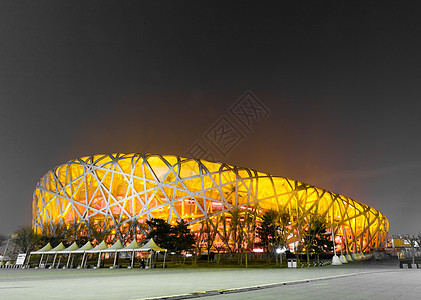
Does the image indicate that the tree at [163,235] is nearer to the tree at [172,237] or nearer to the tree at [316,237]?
the tree at [172,237]

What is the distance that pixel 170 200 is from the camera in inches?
2240

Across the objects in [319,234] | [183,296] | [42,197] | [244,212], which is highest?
[42,197]

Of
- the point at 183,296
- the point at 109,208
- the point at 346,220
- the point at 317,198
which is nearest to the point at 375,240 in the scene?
the point at 346,220

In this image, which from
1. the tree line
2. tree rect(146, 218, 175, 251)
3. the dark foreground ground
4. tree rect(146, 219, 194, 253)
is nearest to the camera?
the dark foreground ground

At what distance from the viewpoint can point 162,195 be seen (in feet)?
192

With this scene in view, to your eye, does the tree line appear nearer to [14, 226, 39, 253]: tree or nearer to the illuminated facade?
[14, 226, 39, 253]: tree

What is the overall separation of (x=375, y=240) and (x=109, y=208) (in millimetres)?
67998

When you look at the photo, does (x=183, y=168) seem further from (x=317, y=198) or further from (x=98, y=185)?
(x=317, y=198)

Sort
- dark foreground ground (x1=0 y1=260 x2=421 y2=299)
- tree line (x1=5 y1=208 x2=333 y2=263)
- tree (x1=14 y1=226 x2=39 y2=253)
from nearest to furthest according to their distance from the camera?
dark foreground ground (x1=0 y1=260 x2=421 y2=299)
tree line (x1=5 y1=208 x2=333 y2=263)
tree (x1=14 y1=226 x2=39 y2=253)

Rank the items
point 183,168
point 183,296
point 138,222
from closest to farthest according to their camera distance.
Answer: point 183,296
point 138,222
point 183,168

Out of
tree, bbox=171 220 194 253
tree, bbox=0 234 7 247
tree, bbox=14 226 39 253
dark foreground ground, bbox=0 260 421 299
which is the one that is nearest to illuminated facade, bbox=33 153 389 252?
tree, bbox=14 226 39 253

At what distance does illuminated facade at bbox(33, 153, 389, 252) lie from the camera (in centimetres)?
5706

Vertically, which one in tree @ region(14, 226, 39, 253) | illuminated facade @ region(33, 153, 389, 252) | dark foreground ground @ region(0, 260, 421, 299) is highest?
illuminated facade @ region(33, 153, 389, 252)

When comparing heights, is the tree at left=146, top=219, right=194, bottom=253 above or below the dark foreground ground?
above
